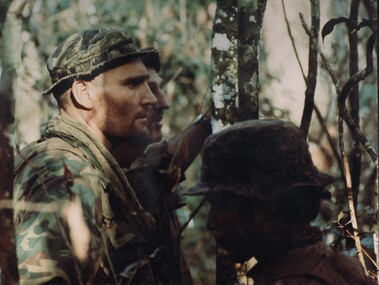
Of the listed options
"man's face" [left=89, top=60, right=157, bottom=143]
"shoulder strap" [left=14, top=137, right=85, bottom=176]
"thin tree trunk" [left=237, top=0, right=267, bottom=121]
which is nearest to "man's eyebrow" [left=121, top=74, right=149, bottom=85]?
"man's face" [left=89, top=60, right=157, bottom=143]

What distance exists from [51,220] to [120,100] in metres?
1.27

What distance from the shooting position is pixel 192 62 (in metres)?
12.5

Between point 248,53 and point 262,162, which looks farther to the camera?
point 248,53

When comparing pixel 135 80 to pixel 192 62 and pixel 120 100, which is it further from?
pixel 192 62

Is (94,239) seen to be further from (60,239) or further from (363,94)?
(363,94)

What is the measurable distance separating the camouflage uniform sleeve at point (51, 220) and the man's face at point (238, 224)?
65 centimetres

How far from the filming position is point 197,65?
12.6 meters

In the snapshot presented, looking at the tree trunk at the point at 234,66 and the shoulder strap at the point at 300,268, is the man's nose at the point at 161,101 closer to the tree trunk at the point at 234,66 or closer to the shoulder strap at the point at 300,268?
the tree trunk at the point at 234,66

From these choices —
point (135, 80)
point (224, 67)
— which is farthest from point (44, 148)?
point (224, 67)

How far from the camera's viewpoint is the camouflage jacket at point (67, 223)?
369 centimetres

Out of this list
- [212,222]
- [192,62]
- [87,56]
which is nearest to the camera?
[212,222]

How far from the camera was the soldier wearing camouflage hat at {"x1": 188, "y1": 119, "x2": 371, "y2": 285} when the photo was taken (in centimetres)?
305

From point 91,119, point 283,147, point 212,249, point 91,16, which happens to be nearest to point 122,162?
point 91,119

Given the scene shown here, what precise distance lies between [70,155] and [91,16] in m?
8.28
